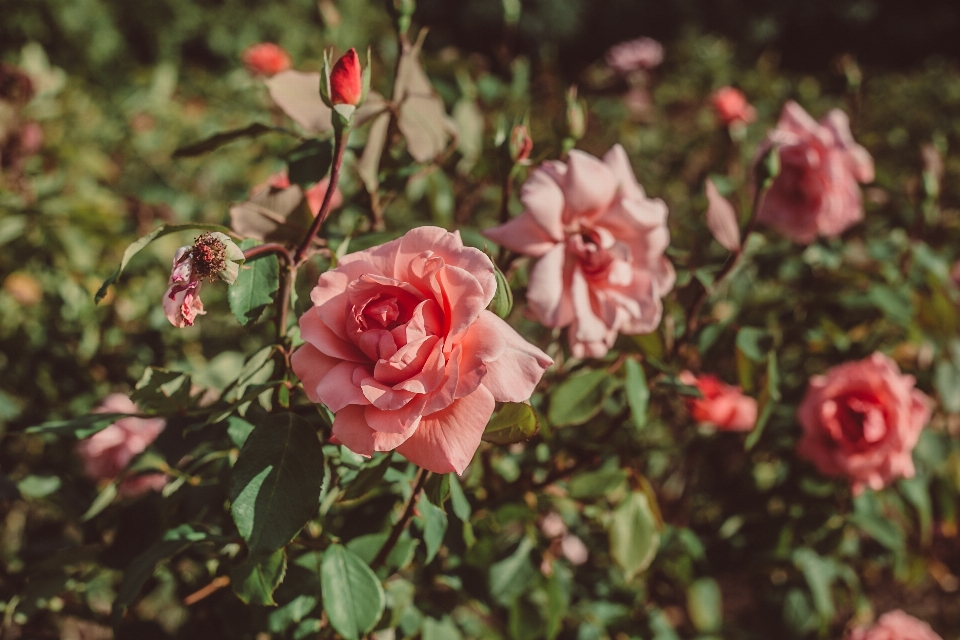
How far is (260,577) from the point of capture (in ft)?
1.89

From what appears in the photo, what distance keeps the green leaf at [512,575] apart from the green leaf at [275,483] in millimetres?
400

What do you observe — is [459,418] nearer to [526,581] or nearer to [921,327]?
[526,581]

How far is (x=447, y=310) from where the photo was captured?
0.51 m

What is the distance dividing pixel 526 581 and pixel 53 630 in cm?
74

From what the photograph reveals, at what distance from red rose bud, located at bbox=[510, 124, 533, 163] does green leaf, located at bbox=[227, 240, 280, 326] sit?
0.89 feet

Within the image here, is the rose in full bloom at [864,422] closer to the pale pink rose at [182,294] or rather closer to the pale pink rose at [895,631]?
the pale pink rose at [895,631]

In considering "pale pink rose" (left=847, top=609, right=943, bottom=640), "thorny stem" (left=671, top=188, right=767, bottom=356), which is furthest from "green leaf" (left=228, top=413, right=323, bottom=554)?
"pale pink rose" (left=847, top=609, right=943, bottom=640)

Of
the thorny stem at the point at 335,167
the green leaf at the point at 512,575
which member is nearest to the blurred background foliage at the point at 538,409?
the green leaf at the point at 512,575

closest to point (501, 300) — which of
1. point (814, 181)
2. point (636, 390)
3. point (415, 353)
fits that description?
point (415, 353)

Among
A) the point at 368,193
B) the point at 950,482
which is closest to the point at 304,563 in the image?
the point at 368,193

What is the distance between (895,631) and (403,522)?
3.31 feet

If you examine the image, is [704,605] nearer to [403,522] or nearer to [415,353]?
[403,522]

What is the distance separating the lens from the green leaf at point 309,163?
0.70 m

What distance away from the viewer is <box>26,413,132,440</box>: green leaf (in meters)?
0.68
